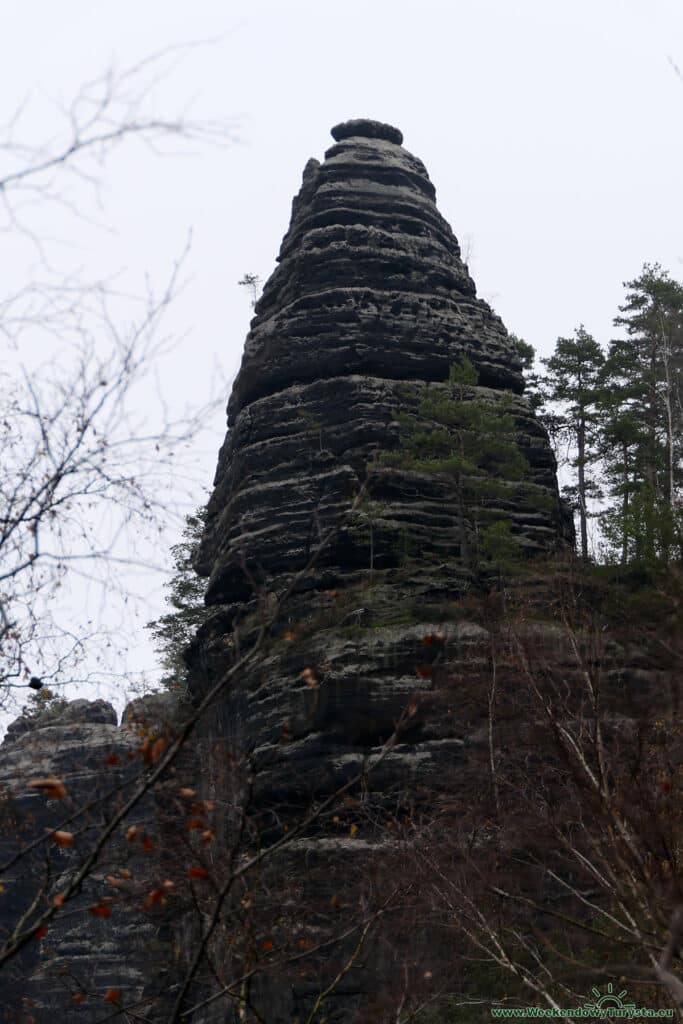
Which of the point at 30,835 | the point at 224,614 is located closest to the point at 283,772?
the point at 224,614

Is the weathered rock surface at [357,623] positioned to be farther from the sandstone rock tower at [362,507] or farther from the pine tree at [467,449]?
the pine tree at [467,449]

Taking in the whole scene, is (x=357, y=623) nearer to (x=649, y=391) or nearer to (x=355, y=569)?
(x=355, y=569)

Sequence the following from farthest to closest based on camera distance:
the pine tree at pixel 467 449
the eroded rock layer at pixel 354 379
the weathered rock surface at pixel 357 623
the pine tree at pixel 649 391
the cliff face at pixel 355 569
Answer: the pine tree at pixel 649 391
the eroded rock layer at pixel 354 379
the pine tree at pixel 467 449
the cliff face at pixel 355 569
the weathered rock surface at pixel 357 623

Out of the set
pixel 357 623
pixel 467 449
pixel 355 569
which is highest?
pixel 467 449

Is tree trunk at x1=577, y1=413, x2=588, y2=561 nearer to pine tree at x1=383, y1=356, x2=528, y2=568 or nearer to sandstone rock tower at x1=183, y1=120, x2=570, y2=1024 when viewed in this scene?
sandstone rock tower at x1=183, y1=120, x2=570, y2=1024

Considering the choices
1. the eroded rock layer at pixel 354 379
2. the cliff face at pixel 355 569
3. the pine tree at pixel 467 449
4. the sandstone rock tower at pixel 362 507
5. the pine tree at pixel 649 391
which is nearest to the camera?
the cliff face at pixel 355 569

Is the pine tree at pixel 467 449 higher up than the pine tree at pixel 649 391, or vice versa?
the pine tree at pixel 649 391

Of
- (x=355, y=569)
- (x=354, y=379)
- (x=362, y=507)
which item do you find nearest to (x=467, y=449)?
(x=355, y=569)

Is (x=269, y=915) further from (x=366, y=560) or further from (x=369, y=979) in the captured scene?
(x=366, y=560)

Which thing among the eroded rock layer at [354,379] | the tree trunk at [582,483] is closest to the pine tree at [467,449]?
the eroded rock layer at [354,379]

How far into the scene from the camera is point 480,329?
43.0 metres

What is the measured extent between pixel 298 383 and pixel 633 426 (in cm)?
1485

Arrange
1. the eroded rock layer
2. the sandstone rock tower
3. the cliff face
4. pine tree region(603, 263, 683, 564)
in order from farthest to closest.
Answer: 1. pine tree region(603, 263, 683, 564)
2. the eroded rock layer
3. the sandstone rock tower
4. the cliff face

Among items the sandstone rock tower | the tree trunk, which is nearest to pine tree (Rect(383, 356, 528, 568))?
the sandstone rock tower
